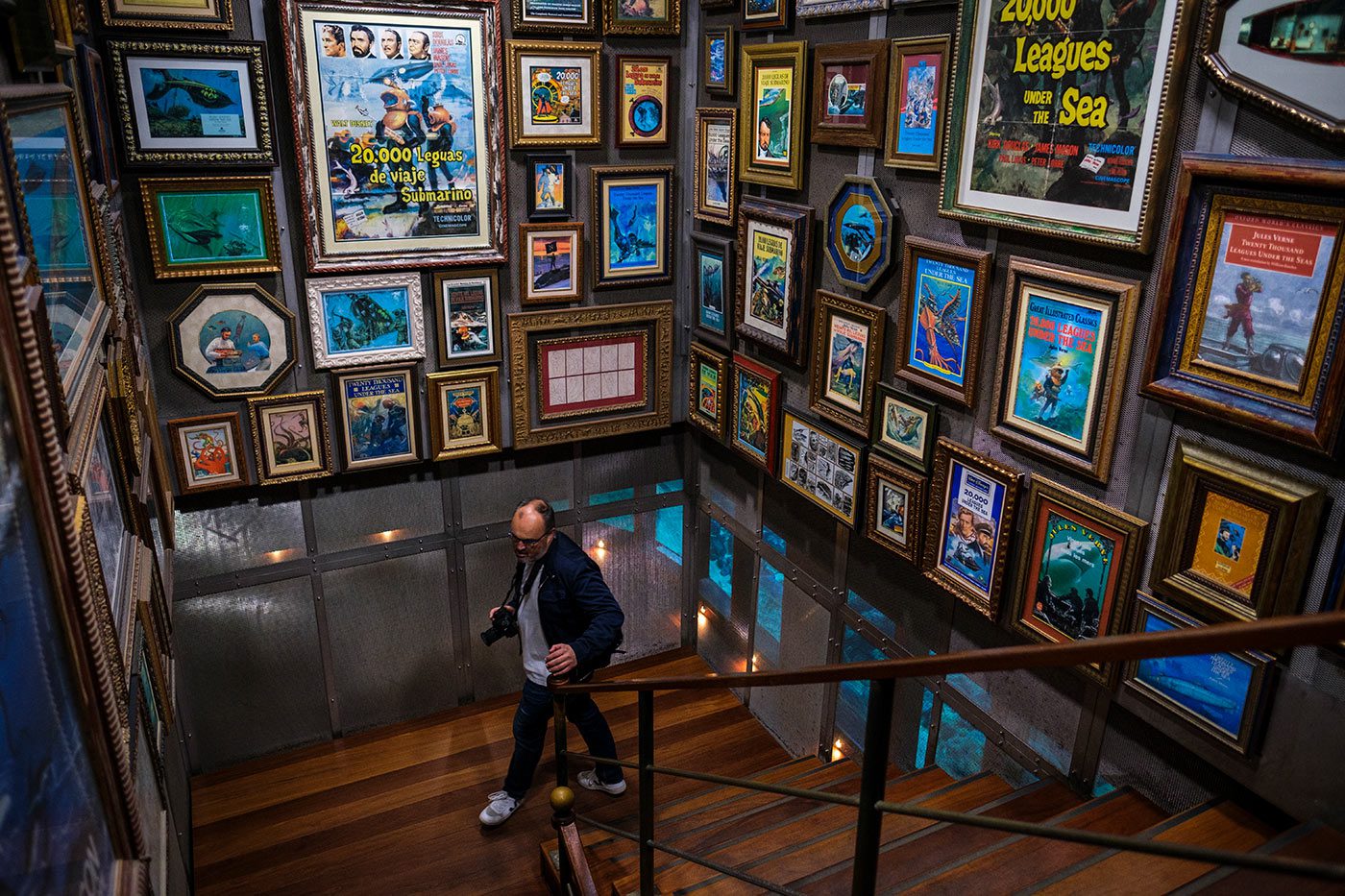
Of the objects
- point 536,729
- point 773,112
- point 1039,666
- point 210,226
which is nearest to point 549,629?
point 536,729

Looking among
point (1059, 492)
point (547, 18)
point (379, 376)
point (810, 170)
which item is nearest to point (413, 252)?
point (379, 376)

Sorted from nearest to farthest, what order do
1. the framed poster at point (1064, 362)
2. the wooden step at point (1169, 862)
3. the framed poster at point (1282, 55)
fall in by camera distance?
the framed poster at point (1282, 55)
the wooden step at point (1169, 862)
the framed poster at point (1064, 362)

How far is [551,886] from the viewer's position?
3.88 meters

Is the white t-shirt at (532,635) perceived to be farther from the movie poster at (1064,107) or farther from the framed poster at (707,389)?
the movie poster at (1064,107)

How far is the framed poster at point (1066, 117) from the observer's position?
8.21 feet

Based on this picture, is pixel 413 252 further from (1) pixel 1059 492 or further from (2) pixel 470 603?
(1) pixel 1059 492

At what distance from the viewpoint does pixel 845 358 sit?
12.8 feet

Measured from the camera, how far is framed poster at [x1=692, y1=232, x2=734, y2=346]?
4664 mm

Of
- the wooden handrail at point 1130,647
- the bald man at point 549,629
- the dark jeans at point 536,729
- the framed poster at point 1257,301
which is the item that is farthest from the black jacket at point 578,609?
the wooden handrail at point 1130,647

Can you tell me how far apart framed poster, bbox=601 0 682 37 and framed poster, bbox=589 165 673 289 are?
64cm

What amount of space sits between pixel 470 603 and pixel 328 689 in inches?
34.3

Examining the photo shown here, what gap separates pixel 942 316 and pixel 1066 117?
0.81m

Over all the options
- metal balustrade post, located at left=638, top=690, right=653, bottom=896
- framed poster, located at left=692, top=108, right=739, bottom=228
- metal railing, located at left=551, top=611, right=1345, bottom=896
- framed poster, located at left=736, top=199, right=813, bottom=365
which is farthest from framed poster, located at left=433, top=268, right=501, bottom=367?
metal railing, located at left=551, top=611, right=1345, bottom=896

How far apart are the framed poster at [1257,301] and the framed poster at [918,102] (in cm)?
97
